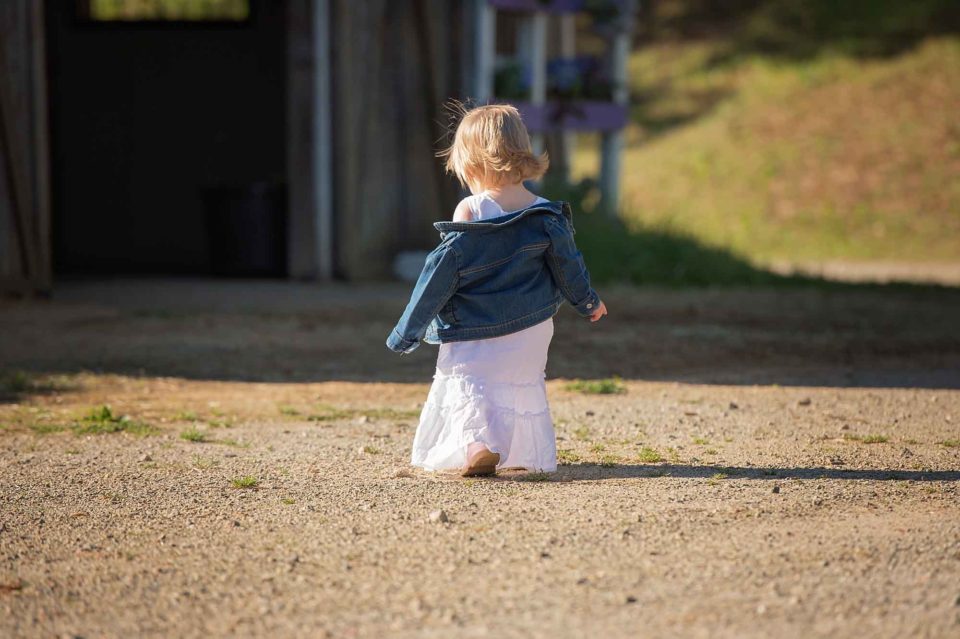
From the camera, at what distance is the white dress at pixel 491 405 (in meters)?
4.84

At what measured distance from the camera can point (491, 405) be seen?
486 cm

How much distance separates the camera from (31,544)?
3.94 metres

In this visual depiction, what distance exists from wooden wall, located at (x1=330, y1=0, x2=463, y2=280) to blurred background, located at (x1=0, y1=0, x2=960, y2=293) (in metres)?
0.02

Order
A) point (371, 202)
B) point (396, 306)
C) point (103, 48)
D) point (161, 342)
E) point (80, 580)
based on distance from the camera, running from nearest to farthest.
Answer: point (80, 580), point (161, 342), point (396, 306), point (371, 202), point (103, 48)

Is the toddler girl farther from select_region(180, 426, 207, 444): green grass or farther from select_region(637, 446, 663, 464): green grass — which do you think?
select_region(180, 426, 207, 444): green grass

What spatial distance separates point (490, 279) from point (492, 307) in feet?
0.35

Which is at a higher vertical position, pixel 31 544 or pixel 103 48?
pixel 103 48

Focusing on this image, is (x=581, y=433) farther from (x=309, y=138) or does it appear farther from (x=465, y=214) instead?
(x=309, y=138)

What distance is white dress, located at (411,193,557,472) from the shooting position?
484cm

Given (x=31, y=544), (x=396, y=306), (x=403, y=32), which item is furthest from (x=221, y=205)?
(x=31, y=544)

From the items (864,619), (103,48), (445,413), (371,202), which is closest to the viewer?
(864,619)

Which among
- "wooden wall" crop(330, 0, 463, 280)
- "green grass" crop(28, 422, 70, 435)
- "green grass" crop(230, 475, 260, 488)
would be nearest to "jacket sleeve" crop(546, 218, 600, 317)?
"green grass" crop(230, 475, 260, 488)

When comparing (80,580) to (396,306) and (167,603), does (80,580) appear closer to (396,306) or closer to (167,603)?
(167,603)

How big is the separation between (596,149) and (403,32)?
14374 millimetres
